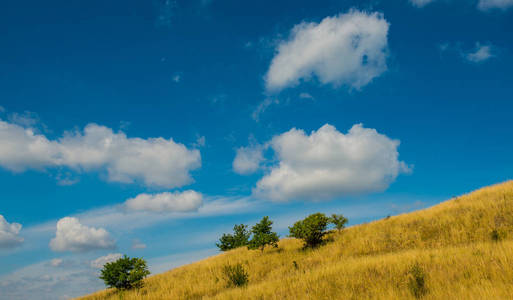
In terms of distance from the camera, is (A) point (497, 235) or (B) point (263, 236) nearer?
(A) point (497, 235)

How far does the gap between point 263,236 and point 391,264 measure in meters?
12.0

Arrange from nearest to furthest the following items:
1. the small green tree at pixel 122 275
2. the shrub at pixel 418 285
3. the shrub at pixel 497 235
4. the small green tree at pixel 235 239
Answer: the shrub at pixel 418 285 → the shrub at pixel 497 235 → the small green tree at pixel 122 275 → the small green tree at pixel 235 239

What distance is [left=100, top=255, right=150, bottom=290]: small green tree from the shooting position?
62.5 ft

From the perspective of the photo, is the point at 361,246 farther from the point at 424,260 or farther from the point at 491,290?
the point at 491,290

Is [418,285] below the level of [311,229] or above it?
below

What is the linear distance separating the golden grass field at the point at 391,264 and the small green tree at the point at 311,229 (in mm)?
964

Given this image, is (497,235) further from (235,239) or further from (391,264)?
(235,239)

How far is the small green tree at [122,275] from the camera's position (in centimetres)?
1905

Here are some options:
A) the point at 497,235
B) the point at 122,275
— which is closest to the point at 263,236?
the point at 122,275

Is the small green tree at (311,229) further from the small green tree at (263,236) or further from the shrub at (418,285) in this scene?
the shrub at (418,285)

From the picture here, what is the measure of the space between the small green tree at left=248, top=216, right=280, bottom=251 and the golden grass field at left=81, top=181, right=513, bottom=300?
73 centimetres

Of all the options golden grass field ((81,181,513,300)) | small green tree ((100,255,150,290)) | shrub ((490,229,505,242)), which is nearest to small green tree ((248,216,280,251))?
golden grass field ((81,181,513,300))

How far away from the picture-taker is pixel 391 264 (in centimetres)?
1084

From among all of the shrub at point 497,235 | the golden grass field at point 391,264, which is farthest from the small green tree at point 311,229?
the shrub at point 497,235
